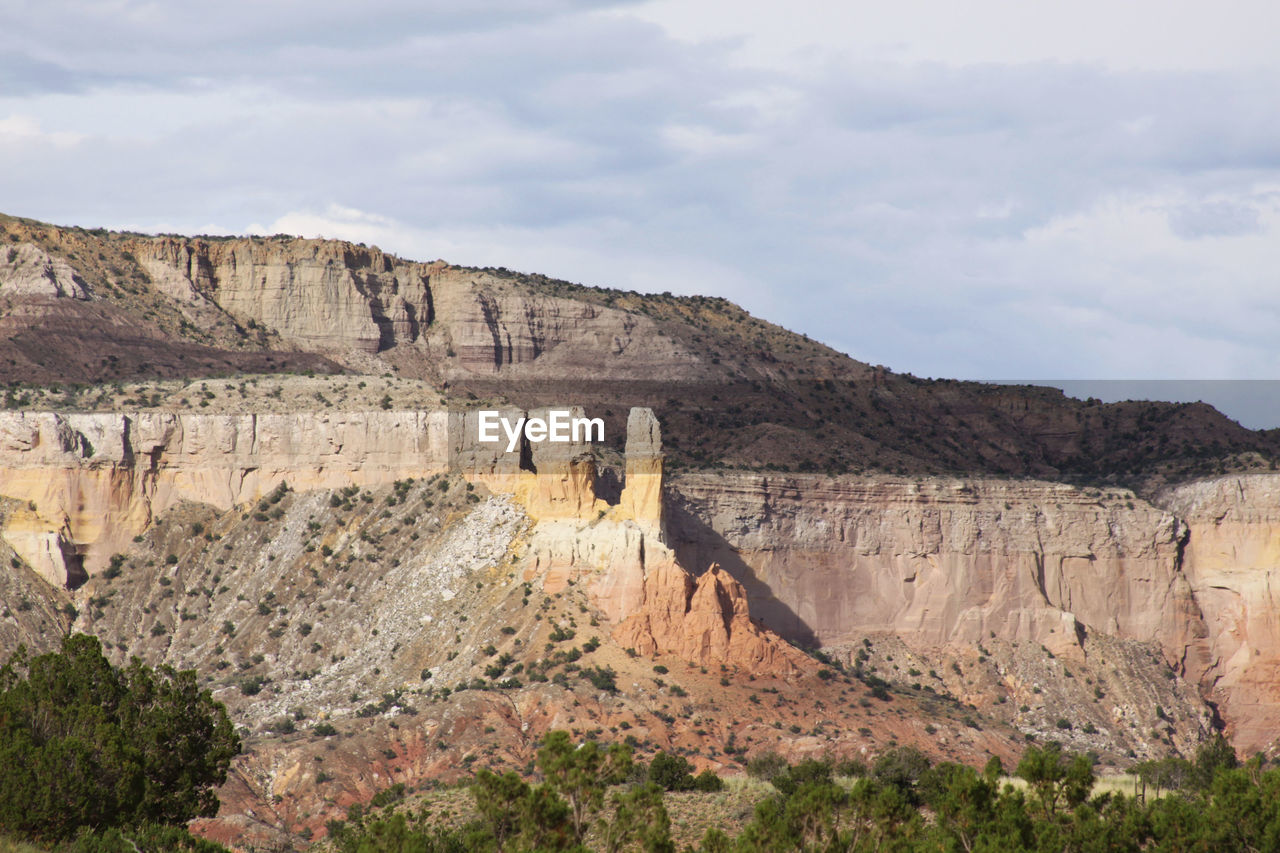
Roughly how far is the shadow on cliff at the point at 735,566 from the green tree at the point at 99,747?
44.2m

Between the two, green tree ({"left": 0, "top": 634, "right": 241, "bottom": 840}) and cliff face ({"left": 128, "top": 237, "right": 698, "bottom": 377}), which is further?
cliff face ({"left": 128, "top": 237, "right": 698, "bottom": 377})

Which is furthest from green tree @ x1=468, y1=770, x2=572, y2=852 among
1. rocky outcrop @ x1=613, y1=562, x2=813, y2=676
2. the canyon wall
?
the canyon wall

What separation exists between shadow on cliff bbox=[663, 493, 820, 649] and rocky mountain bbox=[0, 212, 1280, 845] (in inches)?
8.4

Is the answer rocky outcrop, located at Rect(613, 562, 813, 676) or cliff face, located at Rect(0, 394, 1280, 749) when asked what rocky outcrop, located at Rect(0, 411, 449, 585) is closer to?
cliff face, located at Rect(0, 394, 1280, 749)

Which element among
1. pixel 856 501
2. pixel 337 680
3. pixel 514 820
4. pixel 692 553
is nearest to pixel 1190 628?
pixel 856 501

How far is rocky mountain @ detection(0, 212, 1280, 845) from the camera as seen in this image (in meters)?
72.2

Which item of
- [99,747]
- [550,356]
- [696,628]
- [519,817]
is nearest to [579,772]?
[519,817]

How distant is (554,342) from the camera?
12938 cm

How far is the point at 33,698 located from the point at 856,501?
57293 millimetres

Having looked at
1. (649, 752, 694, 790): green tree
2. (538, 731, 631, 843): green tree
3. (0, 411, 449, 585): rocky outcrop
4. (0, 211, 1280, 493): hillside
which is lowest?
(649, 752, 694, 790): green tree

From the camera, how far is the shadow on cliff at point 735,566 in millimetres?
91250

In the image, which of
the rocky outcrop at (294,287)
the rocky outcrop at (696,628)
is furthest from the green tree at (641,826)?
the rocky outcrop at (294,287)

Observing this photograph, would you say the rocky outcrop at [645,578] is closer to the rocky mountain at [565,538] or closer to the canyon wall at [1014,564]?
the rocky mountain at [565,538]

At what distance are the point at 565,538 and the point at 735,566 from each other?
1648 cm
